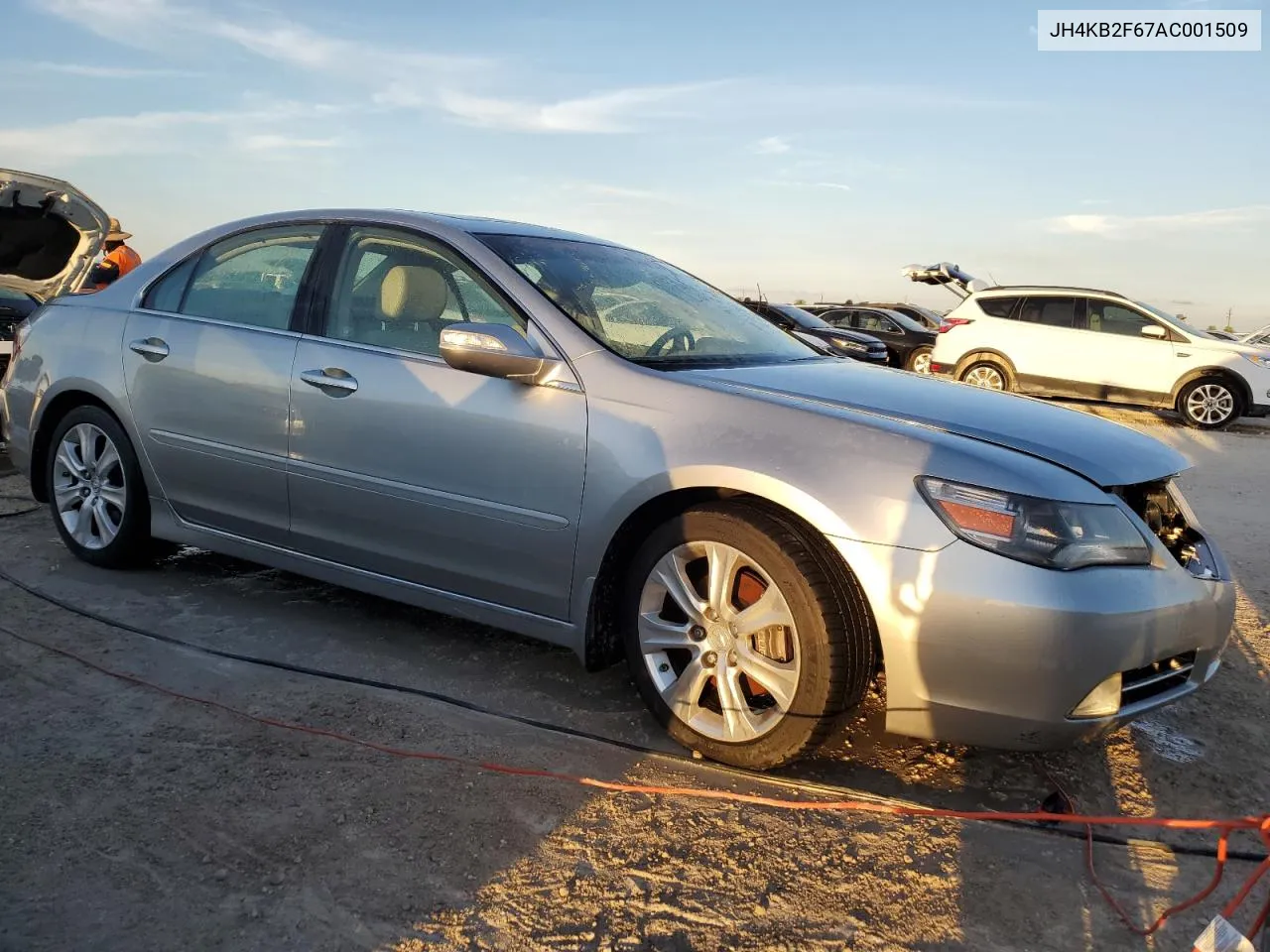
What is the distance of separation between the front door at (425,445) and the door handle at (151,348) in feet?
2.59

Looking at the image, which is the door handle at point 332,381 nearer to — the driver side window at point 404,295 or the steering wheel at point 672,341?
the driver side window at point 404,295

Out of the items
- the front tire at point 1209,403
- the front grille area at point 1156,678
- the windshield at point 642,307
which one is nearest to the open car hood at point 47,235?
the windshield at point 642,307

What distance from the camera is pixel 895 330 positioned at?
18.7 m

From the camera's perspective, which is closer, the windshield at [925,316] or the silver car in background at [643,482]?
the silver car in background at [643,482]

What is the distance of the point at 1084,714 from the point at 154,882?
226cm

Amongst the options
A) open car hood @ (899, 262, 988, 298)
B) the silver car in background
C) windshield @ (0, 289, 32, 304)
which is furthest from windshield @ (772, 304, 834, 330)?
the silver car in background

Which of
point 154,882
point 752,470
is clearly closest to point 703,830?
point 752,470

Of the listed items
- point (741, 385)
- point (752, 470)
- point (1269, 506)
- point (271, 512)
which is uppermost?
point (741, 385)

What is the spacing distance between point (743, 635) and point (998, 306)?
1266 centimetres

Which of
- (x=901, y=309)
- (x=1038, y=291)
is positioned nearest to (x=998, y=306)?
(x=1038, y=291)

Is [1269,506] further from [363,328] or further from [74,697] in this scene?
[74,697]

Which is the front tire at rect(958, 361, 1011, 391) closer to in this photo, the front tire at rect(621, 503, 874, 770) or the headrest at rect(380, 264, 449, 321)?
the headrest at rect(380, 264, 449, 321)

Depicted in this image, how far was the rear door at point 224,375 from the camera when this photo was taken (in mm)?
3809

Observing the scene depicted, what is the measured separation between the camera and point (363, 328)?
368 cm
